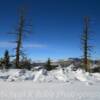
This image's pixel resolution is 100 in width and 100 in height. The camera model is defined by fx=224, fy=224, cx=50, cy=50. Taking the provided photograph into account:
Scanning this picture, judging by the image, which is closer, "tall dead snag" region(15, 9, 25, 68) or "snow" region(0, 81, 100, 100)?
"snow" region(0, 81, 100, 100)

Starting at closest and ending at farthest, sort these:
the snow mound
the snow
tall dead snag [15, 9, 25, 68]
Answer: the snow → the snow mound → tall dead snag [15, 9, 25, 68]

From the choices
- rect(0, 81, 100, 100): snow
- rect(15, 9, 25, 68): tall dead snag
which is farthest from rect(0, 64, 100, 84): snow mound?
rect(15, 9, 25, 68): tall dead snag

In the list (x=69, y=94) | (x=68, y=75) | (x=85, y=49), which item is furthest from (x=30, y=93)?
(x=85, y=49)

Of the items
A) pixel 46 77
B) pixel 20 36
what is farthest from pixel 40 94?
pixel 20 36

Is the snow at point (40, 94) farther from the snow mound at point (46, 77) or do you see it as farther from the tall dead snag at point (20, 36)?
the tall dead snag at point (20, 36)

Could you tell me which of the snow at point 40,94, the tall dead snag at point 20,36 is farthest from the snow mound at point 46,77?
the tall dead snag at point 20,36

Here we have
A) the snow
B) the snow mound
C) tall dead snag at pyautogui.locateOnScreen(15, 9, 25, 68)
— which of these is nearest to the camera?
the snow

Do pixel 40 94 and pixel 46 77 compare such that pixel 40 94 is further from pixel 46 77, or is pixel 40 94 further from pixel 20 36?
pixel 20 36

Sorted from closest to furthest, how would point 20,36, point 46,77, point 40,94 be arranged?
point 40,94 < point 46,77 < point 20,36

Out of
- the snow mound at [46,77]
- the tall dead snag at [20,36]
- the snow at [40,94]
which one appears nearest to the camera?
the snow at [40,94]

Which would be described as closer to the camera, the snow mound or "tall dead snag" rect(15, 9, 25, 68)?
the snow mound

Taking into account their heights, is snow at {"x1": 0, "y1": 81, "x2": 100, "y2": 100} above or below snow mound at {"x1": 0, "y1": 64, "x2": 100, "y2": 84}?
below

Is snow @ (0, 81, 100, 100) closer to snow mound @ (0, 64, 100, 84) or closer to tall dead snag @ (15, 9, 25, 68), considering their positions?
snow mound @ (0, 64, 100, 84)

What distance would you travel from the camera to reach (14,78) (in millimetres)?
12594
